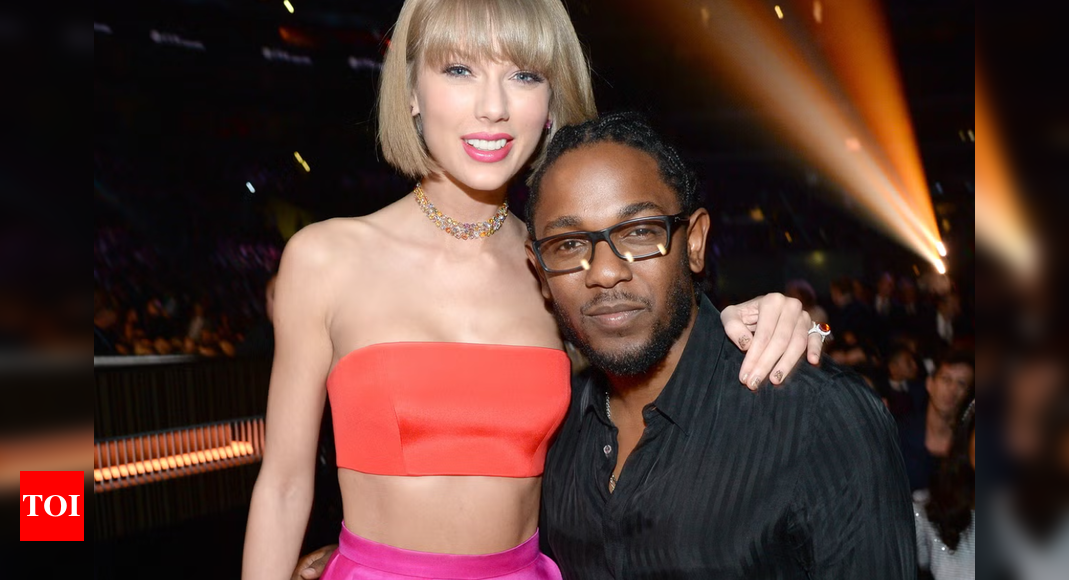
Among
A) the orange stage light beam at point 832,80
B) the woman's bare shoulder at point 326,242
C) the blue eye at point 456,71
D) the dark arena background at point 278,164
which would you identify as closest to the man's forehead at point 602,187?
the blue eye at point 456,71

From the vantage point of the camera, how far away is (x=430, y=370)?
164 centimetres

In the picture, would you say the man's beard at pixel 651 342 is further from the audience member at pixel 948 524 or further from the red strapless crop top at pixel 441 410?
the audience member at pixel 948 524

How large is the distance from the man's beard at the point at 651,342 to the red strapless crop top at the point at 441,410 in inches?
11.8

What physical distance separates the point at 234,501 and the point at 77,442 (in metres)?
3.36

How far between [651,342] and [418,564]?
2.20ft

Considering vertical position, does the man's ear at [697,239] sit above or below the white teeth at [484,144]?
below

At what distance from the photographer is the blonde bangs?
1.62m

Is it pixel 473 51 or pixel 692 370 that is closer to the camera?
pixel 692 370

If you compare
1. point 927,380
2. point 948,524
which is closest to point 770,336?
point 948,524

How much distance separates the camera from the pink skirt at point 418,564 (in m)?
1.61

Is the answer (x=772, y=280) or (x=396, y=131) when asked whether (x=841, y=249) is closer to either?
(x=772, y=280)

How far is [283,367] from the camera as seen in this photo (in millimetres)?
1664

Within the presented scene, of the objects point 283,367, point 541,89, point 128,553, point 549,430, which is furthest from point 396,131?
point 128,553

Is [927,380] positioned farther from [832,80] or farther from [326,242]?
[326,242]
